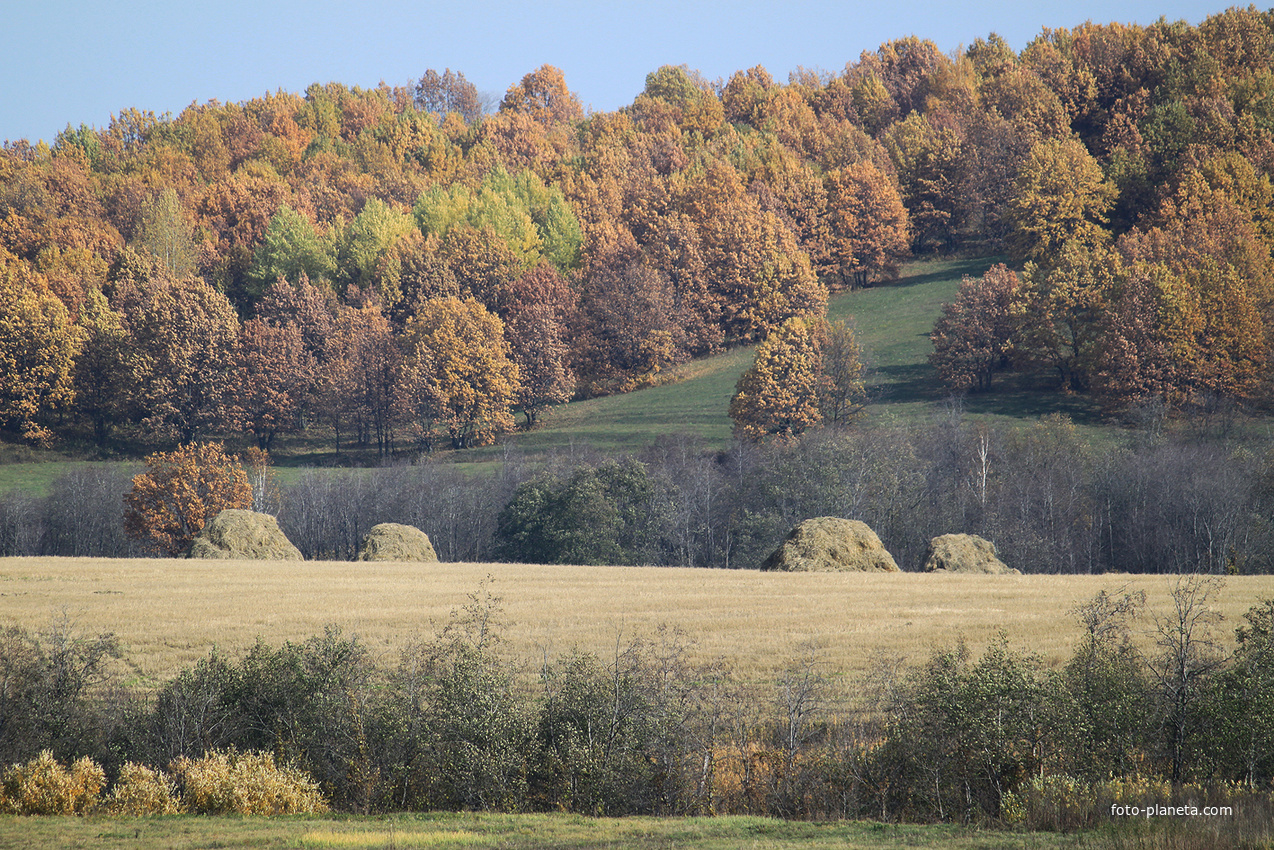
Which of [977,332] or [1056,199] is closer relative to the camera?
[977,332]

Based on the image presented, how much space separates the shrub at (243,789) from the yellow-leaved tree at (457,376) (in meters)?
72.0

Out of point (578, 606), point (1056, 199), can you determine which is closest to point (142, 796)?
point (578, 606)

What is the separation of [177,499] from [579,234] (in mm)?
67097

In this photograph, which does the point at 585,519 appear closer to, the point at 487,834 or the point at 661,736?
the point at 661,736

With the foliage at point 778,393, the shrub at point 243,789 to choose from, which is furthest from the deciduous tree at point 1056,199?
the shrub at point 243,789

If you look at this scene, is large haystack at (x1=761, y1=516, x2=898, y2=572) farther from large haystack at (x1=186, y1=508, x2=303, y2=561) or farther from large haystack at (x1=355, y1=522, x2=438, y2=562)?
large haystack at (x1=186, y1=508, x2=303, y2=561)

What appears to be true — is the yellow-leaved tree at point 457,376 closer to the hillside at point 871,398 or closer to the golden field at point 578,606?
the hillside at point 871,398

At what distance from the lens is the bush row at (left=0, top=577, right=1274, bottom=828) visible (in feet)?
53.4

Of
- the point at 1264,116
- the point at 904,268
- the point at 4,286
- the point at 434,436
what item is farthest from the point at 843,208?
the point at 4,286

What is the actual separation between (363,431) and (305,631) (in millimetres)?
69195

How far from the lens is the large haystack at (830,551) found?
144 feet

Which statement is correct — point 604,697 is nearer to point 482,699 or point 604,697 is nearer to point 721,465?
point 482,699

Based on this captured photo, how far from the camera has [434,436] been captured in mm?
93188

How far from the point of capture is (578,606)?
3316 cm
